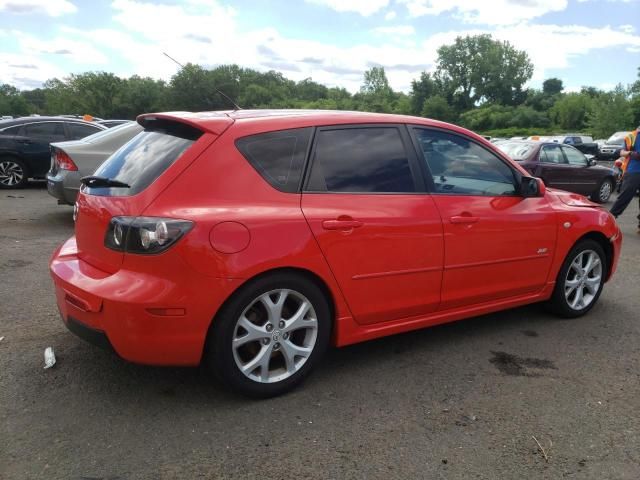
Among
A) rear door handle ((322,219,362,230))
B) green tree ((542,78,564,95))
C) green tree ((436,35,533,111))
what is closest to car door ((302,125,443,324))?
rear door handle ((322,219,362,230))

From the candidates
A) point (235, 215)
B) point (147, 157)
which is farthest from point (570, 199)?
point (147, 157)

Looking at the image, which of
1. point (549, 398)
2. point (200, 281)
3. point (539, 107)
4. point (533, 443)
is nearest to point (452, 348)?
point (549, 398)

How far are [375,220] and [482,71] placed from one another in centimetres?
11395

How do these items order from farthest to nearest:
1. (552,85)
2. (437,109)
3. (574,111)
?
(552,85) < (437,109) < (574,111)

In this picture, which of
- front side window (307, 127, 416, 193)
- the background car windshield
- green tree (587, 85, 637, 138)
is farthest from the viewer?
green tree (587, 85, 637, 138)

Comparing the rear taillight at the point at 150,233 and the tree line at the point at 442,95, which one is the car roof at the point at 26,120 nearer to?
the rear taillight at the point at 150,233

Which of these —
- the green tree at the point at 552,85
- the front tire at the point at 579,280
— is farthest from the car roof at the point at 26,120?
the green tree at the point at 552,85

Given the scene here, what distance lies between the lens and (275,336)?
307 cm

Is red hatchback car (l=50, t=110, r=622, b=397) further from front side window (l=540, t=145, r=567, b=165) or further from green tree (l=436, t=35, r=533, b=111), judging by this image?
green tree (l=436, t=35, r=533, b=111)

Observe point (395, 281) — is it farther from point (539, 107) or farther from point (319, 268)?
point (539, 107)

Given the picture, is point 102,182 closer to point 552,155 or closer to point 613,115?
point 552,155

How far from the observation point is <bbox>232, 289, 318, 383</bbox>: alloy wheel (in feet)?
9.78

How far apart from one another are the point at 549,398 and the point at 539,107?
104105 millimetres

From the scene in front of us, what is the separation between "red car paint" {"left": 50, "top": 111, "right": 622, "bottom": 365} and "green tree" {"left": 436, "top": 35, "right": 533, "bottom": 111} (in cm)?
11044
